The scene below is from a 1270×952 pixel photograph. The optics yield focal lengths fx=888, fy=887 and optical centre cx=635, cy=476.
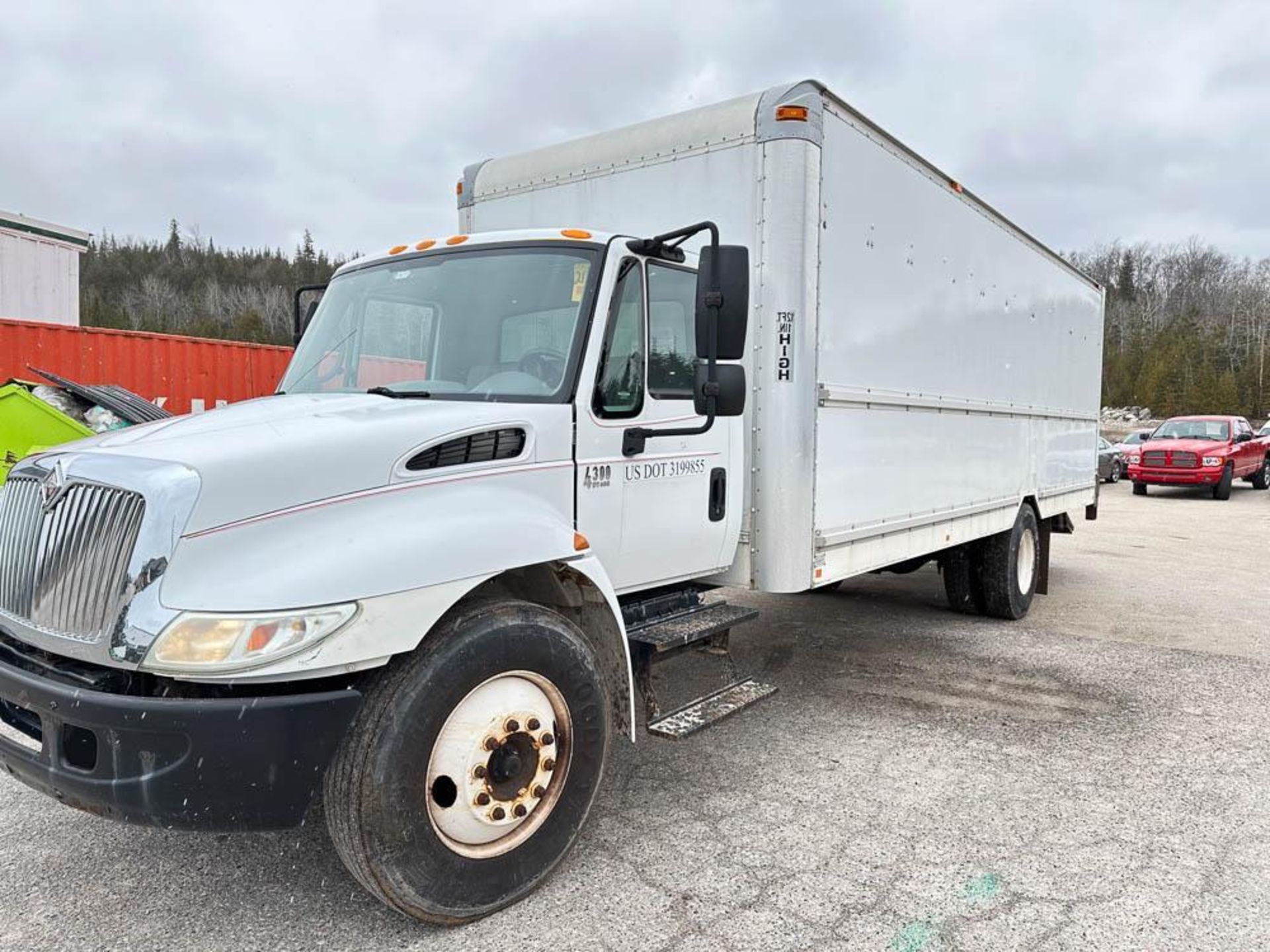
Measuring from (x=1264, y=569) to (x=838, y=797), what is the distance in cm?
988

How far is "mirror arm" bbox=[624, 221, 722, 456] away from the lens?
3301 millimetres

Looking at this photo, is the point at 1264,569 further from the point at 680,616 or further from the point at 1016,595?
the point at 680,616

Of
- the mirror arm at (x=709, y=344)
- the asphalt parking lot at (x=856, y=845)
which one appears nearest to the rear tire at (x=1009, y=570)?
the asphalt parking lot at (x=856, y=845)

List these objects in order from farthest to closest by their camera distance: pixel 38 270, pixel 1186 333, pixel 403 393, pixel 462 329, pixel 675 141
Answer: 1. pixel 1186 333
2. pixel 38 270
3. pixel 675 141
4. pixel 462 329
5. pixel 403 393

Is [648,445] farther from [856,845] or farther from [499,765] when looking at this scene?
[856,845]

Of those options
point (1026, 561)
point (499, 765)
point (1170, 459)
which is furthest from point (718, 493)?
point (1170, 459)

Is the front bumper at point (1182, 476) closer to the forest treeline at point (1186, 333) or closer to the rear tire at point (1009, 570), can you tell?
the rear tire at point (1009, 570)

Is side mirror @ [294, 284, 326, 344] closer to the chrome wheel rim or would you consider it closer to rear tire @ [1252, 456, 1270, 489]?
the chrome wheel rim

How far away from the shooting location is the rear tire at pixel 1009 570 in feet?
24.8

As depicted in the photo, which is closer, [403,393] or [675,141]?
[403,393]

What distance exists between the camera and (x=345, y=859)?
2.69 metres

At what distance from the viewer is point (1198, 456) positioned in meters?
20.7

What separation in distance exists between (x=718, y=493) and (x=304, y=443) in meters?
2.00

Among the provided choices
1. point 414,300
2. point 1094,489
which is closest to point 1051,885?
point 414,300
